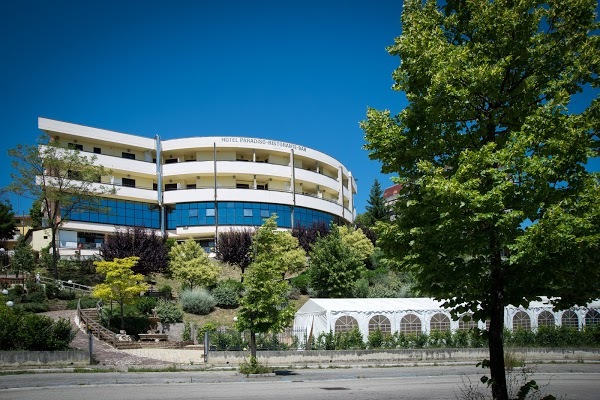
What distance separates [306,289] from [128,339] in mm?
17573

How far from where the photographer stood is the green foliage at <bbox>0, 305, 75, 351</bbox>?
2405 centimetres

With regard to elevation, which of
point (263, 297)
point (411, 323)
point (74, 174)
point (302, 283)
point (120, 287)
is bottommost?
point (411, 323)

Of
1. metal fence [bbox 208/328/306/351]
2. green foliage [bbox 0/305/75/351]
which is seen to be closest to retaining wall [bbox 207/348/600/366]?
metal fence [bbox 208/328/306/351]

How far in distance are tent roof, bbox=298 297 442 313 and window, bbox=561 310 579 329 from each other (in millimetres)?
8362

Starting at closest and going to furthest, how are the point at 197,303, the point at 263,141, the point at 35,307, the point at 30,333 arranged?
the point at 30,333, the point at 35,307, the point at 197,303, the point at 263,141

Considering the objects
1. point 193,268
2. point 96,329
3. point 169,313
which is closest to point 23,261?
point 193,268

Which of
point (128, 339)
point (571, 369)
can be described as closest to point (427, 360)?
point (571, 369)

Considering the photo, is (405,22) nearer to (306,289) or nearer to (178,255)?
(306,289)

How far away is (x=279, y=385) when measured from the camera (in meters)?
18.5

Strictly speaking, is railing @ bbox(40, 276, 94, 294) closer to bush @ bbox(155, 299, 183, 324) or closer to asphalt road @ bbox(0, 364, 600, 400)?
bush @ bbox(155, 299, 183, 324)

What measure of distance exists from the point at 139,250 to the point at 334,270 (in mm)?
17298

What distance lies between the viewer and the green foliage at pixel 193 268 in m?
45.3

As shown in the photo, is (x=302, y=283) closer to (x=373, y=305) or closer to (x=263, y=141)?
(x=373, y=305)

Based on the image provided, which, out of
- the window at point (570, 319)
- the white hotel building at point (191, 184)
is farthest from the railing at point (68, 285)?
the window at point (570, 319)
